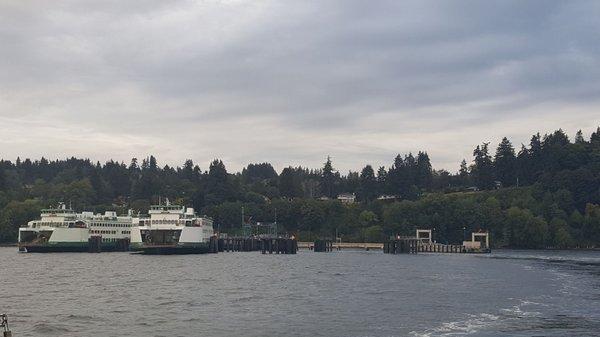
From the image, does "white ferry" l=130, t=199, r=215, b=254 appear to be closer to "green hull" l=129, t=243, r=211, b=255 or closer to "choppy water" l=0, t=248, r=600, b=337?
"green hull" l=129, t=243, r=211, b=255

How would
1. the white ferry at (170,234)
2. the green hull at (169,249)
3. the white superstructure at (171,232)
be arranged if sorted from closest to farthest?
the green hull at (169,249) → the white ferry at (170,234) → the white superstructure at (171,232)

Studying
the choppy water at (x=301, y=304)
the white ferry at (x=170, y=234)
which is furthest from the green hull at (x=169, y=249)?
the choppy water at (x=301, y=304)

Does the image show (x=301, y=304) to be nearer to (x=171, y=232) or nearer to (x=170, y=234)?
(x=171, y=232)

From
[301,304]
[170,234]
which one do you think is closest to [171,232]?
[170,234]

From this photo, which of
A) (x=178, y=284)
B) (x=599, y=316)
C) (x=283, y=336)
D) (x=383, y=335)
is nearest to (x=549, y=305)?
(x=599, y=316)

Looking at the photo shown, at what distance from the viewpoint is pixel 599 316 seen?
63.8 meters

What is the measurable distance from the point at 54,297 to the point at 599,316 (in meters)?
56.2

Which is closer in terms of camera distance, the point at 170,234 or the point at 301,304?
the point at 301,304

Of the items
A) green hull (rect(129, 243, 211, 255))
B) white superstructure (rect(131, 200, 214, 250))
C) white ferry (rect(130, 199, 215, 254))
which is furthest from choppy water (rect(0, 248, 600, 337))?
white superstructure (rect(131, 200, 214, 250))

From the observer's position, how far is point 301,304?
74.9m

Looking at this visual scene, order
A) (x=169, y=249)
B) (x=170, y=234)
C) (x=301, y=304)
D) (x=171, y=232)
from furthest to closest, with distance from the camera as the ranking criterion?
(x=170, y=234), (x=171, y=232), (x=169, y=249), (x=301, y=304)

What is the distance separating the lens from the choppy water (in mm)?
57344

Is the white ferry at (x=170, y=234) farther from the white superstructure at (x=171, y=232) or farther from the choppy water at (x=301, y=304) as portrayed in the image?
the choppy water at (x=301, y=304)

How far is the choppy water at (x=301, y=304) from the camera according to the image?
57.3 meters
